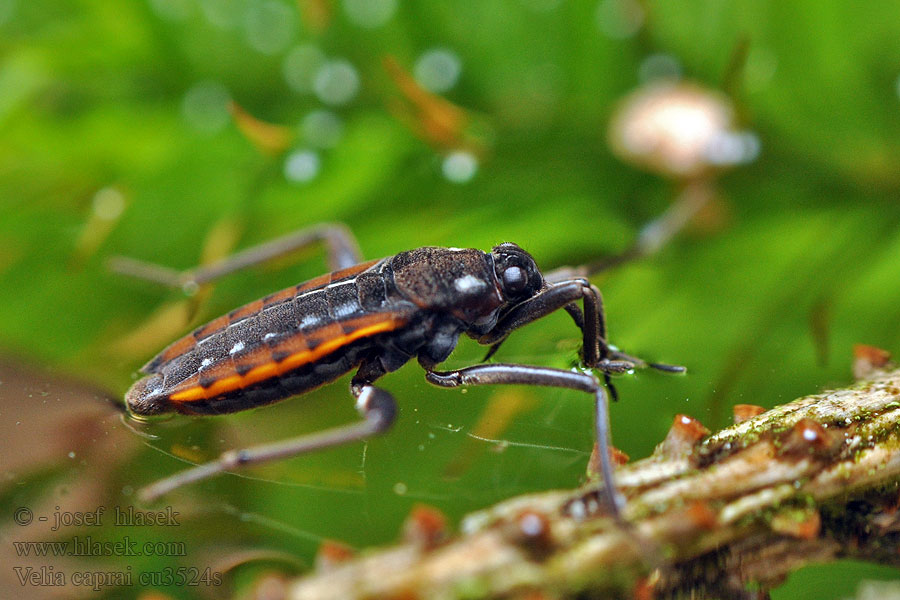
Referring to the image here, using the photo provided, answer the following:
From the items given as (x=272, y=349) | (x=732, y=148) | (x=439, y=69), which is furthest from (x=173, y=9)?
(x=732, y=148)

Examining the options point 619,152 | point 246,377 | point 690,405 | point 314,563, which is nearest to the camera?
point 314,563

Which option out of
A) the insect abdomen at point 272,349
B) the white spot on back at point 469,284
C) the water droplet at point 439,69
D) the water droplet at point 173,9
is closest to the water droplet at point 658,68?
the water droplet at point 439,69

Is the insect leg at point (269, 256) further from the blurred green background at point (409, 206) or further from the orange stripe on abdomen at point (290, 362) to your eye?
the orange stripe on abdomen at point (290, 362)

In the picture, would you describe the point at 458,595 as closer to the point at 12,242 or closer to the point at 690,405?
the point at 690,405

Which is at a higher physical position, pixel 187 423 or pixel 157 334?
pixel 157 334

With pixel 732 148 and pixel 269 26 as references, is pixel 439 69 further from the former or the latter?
pixel 732 148

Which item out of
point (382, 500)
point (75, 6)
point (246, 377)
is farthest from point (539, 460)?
point (75, 6)
